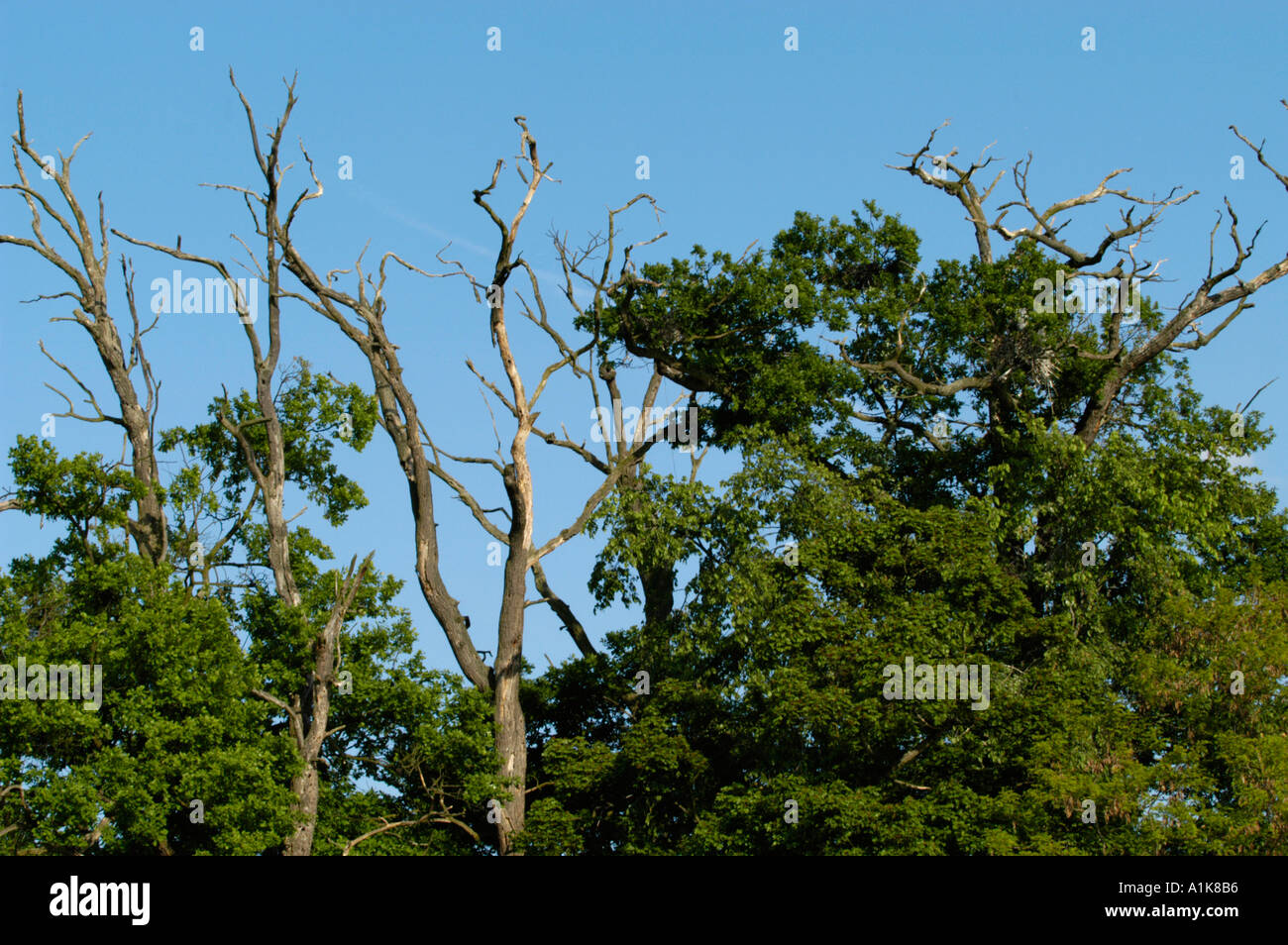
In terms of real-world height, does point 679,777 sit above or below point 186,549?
below

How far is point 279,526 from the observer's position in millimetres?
29188

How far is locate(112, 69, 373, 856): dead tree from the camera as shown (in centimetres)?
2631

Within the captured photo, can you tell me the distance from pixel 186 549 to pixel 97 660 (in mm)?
5698

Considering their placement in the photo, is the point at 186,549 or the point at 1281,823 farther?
the point at 186,549

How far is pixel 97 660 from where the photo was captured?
2431 centimetres

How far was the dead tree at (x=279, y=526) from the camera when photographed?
86.3 feet

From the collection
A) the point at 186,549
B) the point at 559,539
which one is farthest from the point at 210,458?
the point at 559,539

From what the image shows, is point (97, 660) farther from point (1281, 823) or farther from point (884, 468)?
point (1281, 823)

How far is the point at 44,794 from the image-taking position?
902 inches

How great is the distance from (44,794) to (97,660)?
2.31 meters
